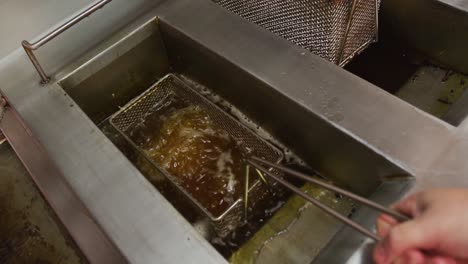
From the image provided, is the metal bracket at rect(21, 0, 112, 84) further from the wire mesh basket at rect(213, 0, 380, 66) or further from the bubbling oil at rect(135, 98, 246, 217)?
the wire mesh basket at rect(213, 0, 380, 66)

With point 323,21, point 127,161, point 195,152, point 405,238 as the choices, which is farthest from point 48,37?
point 405,238

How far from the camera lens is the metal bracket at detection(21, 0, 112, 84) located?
0.95m

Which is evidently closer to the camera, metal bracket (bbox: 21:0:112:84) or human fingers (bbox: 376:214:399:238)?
human fingers (bbox: 376:214:399:238)

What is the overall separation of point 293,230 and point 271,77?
0.41 meters

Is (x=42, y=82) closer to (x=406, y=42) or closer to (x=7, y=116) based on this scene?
(x=7, y=116)


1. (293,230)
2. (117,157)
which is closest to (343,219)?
(293,230)

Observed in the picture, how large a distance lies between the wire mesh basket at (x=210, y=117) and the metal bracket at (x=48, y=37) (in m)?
0.24

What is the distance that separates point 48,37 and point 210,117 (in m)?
0.52

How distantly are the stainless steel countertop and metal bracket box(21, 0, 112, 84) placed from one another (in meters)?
0.05

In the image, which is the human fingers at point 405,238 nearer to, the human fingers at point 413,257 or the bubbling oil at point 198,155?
the human fingers at point 413,257

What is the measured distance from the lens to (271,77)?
999mm

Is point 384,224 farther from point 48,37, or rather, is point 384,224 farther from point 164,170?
point 48,37

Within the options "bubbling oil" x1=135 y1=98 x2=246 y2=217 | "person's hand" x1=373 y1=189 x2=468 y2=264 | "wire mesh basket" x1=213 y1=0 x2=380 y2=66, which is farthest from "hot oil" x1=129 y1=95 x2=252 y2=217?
"person's hand" x1=373 y1=189 x2=468 y2=264

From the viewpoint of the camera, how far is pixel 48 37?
3.12 feet
